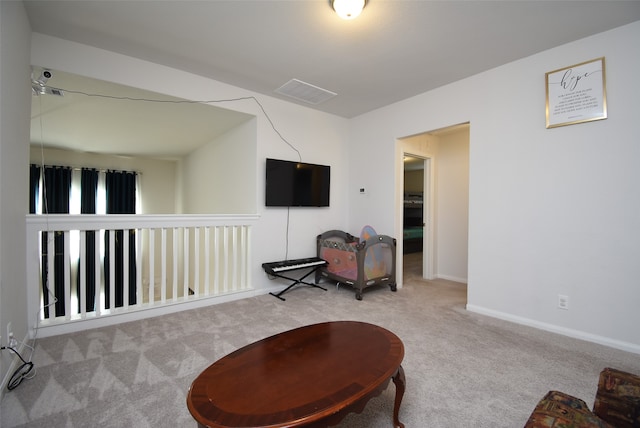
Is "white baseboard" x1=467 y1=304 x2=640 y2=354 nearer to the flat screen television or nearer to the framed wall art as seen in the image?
the framed wall art

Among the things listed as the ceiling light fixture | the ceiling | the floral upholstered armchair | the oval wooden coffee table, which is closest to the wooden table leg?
the oval wooden coffee table

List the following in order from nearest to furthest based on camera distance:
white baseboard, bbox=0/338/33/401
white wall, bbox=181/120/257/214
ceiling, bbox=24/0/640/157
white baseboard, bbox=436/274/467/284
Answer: white baseboard, bbox=0/338/33/401
ceiling, bbox=24/0/640/157
white wall, bbox=181/120/257/214
white baseboard, bbox=436/274/467/284

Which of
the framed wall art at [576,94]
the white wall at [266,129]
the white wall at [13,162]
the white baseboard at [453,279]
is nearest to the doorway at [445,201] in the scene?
the white baseboard at [453,279]

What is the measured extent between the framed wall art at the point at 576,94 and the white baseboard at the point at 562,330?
183 centimetres

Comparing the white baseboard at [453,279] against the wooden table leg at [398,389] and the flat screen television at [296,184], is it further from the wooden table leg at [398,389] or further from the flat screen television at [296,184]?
the wooden table leg at [398,389]

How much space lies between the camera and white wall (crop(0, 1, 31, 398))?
165cm

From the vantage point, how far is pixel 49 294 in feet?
7.92

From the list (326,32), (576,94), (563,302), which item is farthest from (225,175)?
(563,302)

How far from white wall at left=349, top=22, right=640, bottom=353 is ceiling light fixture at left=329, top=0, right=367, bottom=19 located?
1.79m

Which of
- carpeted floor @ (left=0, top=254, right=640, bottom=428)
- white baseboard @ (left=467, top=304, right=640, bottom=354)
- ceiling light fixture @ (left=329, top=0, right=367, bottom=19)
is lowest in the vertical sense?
carpeted floor @ (left=0, top=254, right=640, bottom=428)

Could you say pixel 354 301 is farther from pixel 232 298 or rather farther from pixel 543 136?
pixel 543 136

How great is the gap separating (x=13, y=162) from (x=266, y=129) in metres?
2.38

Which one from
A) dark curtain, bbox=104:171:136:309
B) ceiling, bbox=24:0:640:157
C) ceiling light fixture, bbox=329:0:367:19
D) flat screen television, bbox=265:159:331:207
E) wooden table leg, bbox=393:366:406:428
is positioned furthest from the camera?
dark curtain, bbox=104:171:136:309

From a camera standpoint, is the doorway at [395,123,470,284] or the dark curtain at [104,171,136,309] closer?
the doorway at [395,123,470,284]
